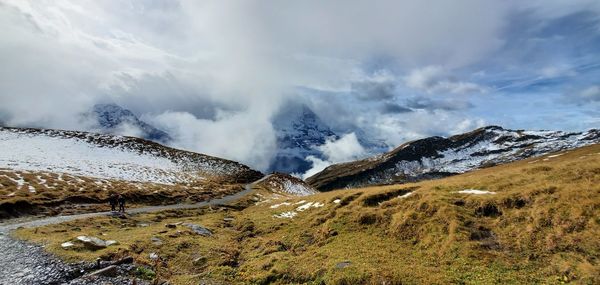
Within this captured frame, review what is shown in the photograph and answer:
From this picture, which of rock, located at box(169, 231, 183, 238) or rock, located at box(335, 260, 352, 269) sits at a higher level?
rock, located at box(169, 231, 183, 238)

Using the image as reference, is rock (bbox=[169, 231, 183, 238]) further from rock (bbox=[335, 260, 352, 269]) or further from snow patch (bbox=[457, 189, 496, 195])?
snow patch (bbox=[457, 189, 496, 195])

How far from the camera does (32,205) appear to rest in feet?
160

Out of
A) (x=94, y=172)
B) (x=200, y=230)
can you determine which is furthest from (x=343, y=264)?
(x=94, y=172)

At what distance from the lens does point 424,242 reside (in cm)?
2327

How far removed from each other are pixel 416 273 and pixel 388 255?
3326mm

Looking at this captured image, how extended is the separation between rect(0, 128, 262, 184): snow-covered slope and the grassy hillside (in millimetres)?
58465

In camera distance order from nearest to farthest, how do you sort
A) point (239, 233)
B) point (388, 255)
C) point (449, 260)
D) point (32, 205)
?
point (449, 260) → point (388, 255) → point (239, 233) → point (32, 205)

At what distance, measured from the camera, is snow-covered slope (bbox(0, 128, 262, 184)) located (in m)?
85.4

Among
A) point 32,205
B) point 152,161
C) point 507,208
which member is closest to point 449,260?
point 507,208

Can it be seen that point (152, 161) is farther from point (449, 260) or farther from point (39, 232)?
point (449, 260)

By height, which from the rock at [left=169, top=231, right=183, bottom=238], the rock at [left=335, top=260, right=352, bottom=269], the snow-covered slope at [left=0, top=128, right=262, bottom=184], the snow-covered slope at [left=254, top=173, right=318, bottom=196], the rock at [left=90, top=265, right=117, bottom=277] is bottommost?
the rock at [left=335, top=260, right=352, bottom=269]

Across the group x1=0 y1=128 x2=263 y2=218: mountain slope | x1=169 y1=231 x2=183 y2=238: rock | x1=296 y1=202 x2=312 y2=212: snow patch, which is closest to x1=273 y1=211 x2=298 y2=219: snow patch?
x1=296 y1=202 x2=312 y2=212: snow patch

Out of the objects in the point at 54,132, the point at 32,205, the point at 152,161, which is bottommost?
the point at 32,205

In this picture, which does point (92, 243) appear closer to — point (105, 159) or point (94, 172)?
point (94, 172)
